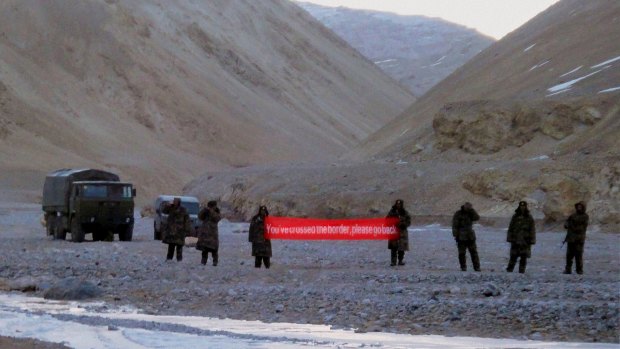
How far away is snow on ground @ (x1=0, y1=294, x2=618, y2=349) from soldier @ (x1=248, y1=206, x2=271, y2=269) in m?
5.90

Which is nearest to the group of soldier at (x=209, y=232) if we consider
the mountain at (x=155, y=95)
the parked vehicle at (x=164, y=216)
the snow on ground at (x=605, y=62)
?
the parked vehicle at (x=164, y=216)

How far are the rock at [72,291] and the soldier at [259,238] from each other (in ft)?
13.4

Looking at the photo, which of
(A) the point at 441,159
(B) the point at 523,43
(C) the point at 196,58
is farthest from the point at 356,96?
(A) the point at 441,159

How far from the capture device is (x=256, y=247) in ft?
70.2

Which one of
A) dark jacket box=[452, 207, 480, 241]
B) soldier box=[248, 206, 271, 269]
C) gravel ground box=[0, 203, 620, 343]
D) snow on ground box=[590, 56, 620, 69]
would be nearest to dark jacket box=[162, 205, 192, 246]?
gravel ground box=[0, 203, 620, 343]

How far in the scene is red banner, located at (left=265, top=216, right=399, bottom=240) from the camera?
1470 inches

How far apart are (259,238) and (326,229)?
1987 cm

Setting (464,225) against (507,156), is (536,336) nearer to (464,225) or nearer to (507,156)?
(464,225)

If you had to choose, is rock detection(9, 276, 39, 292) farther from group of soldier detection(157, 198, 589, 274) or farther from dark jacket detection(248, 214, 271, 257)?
dark jacket detection(248, 214, 271, 257)

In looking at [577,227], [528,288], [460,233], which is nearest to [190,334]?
[528,288]

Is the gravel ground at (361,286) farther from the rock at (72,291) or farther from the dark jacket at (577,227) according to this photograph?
the dark jacket at (577,227)

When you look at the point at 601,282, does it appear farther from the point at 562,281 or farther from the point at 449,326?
the point at 449,326

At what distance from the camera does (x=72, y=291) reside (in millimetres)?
17328

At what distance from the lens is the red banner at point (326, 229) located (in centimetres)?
3734
